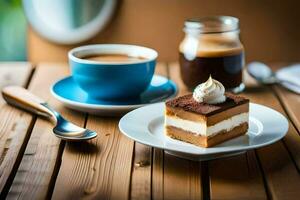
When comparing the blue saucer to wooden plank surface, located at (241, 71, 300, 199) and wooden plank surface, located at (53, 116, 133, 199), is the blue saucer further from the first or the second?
wooden plank surface, located at (241, 71, 300, 199)

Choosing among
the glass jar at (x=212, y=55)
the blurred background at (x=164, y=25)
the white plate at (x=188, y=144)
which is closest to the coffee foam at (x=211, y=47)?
the glass jar at (x=212, y=55)

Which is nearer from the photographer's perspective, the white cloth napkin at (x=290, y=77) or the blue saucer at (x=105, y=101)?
the blue saucer at (x=105, y=101)

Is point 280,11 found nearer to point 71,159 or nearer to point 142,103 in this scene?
point 142,103

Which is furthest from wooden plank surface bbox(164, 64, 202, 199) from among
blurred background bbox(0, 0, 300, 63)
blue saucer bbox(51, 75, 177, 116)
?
blurred background bbox(0, 0, 300, 63)

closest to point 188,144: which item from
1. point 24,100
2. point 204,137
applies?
point 204,137

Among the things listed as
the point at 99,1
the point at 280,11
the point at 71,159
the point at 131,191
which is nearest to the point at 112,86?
the point at 71,159

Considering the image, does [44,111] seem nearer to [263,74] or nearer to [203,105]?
[203,105]

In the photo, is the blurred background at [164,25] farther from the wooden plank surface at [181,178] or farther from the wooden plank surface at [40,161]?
the wooden plank surface at [181,178]
